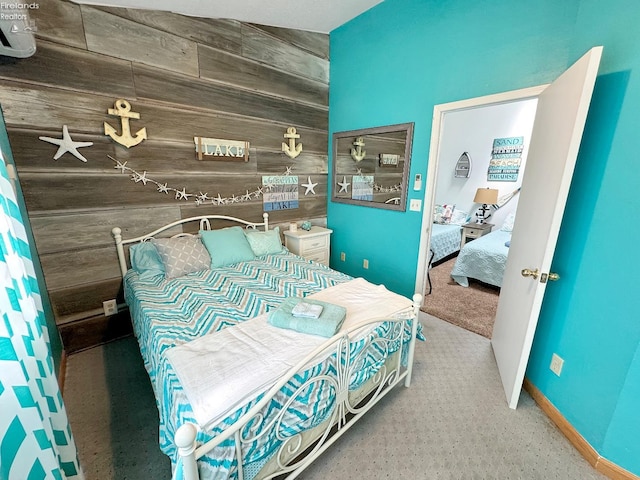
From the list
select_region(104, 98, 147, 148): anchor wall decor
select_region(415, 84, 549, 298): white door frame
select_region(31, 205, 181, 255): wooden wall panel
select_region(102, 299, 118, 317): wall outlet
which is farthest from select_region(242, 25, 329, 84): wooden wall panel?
select_region(102, 299, 118, 317): wall outlet

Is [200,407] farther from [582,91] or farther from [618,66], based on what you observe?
[618,66]

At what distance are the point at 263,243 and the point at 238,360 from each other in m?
1.62

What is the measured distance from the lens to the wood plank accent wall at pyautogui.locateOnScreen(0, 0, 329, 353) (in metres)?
1.83

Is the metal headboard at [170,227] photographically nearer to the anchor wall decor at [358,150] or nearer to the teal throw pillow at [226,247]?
the teal throw pillow at [226,247]

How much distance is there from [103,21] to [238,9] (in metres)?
1.03

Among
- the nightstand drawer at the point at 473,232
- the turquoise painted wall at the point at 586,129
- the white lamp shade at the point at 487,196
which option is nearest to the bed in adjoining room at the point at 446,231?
the nightstand drawer at the point at 473,232

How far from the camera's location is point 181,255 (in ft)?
7.30

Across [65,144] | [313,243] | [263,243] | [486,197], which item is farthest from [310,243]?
[486,197]

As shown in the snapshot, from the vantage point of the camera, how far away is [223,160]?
105 inches

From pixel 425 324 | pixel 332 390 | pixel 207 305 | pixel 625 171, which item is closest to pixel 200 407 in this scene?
pixel 332 390

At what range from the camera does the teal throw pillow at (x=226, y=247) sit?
2.39m

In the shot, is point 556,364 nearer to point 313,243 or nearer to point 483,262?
point 483,262

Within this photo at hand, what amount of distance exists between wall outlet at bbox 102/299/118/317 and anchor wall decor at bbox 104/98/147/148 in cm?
131

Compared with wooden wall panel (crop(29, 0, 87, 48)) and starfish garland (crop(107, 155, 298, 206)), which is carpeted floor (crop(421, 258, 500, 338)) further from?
wooden wall panel (crop(29, 0, 87, 48))
